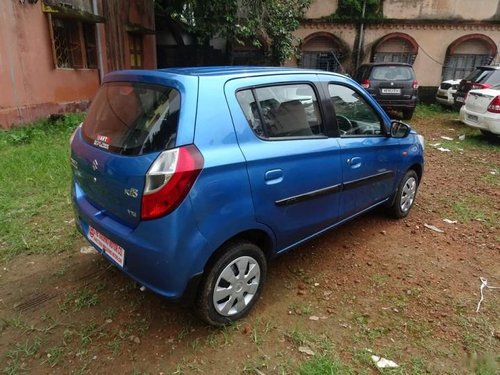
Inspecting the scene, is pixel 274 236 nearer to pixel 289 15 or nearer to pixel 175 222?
pixel 175 222

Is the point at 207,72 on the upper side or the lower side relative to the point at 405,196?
upper

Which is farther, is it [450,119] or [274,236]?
[450,119]

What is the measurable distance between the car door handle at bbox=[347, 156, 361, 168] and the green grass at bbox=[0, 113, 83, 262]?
2630 millimetres

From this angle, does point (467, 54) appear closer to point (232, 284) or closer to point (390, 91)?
point (390, 91)

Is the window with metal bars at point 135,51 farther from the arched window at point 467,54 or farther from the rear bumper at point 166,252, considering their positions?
the arched window at point 467,54

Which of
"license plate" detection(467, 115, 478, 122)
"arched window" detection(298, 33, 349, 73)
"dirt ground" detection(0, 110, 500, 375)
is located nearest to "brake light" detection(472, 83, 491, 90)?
"license plate" detection(467, 115, 478, 122)

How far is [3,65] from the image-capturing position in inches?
283

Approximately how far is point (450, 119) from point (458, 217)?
8511 mm

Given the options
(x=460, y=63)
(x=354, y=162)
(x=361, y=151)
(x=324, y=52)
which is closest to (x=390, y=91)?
(x=324, y=52)

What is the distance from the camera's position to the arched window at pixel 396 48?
17.0 m

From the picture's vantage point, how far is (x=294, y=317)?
2.68 meters

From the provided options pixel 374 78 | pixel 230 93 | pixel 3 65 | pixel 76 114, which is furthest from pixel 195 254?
pixel 374 78

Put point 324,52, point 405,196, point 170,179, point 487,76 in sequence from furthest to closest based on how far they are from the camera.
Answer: point 324,52, point 487,76, point 405,196, point 170,179

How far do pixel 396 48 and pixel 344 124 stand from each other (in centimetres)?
1639
